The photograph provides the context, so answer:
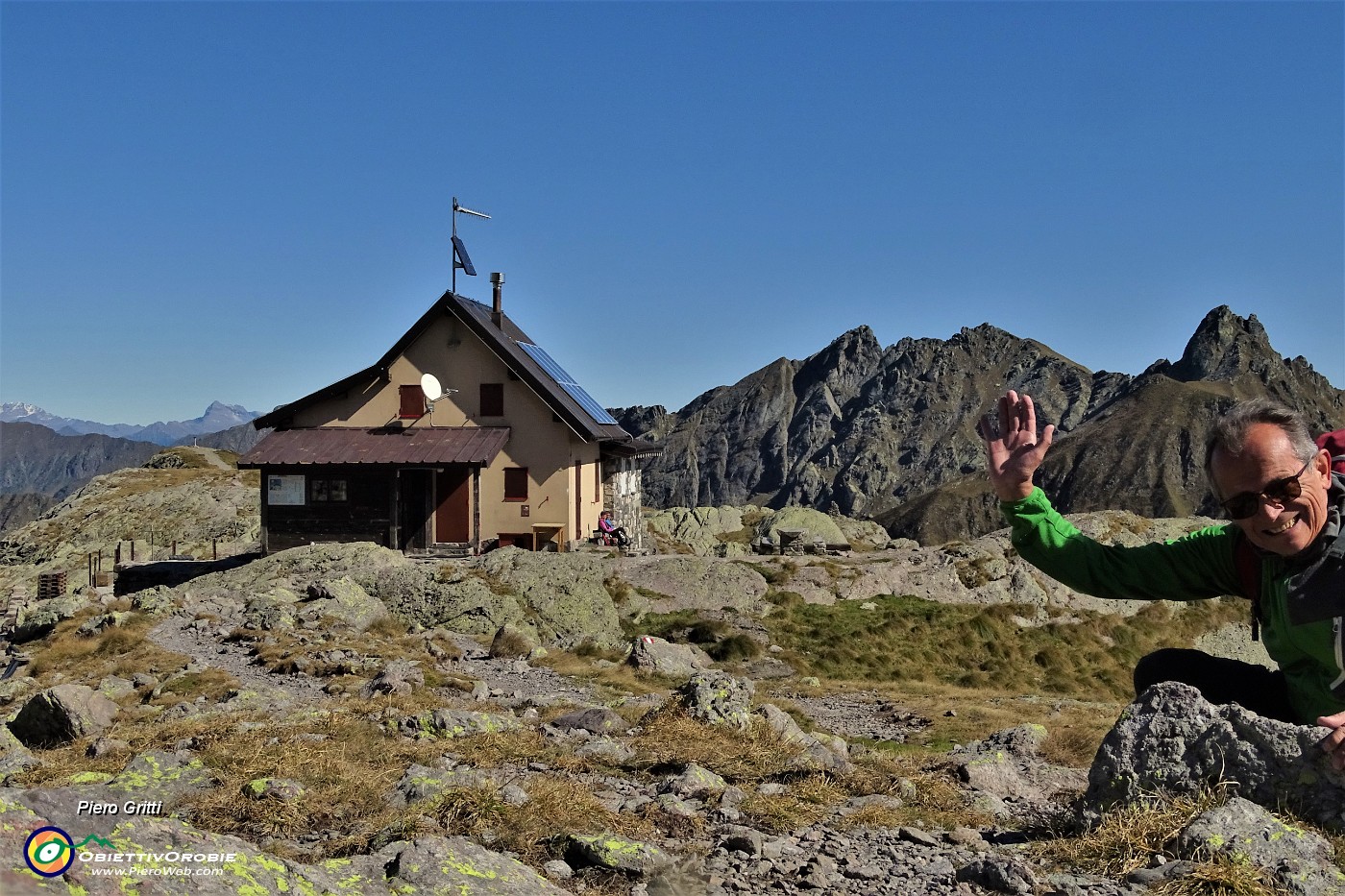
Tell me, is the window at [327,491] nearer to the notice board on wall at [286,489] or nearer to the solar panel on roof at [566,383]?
the notice board on wall at [286,489]

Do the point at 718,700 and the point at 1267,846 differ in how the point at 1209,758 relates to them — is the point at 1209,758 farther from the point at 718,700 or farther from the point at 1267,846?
the point at 718,700

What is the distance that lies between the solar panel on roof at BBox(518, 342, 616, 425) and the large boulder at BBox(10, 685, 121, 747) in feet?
79.2

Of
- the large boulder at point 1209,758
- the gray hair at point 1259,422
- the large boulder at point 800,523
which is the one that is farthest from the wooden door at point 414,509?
the gray hair at point 1259,422

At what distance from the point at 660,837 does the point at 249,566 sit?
22.9 m

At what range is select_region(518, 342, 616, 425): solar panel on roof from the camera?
3506 centimetres

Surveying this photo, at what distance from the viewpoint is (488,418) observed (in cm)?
3281

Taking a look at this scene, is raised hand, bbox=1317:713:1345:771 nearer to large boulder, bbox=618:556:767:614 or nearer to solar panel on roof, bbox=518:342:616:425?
large boulder, bbox=618:556:767:614

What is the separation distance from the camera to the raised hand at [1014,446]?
5086 mm

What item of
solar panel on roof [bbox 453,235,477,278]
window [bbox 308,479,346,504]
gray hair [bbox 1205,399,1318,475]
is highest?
solar panel on roof [bbox 453,235,477,278]

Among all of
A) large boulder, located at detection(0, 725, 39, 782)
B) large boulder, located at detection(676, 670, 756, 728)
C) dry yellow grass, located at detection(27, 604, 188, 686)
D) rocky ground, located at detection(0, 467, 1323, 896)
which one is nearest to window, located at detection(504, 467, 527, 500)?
rocky ground, located at detection(0, 467, 1323, 896)

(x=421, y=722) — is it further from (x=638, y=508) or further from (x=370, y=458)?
(x=638, y=508)

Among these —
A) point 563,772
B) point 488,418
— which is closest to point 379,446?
point 488,418

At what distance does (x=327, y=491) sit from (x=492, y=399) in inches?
244

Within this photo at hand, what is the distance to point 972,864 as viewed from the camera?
550cm
